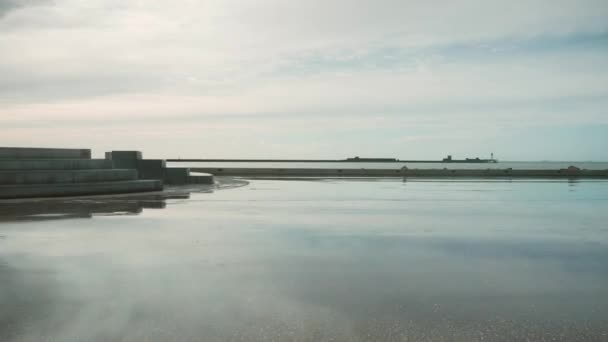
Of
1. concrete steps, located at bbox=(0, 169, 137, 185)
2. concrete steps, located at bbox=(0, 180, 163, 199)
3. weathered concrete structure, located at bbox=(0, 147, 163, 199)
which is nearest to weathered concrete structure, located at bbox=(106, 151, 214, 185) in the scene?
weathered concrete structure, located at bbox=(0, 147, 163, 199)

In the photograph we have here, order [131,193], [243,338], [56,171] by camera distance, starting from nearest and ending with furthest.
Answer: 1. [243,338]
2. [56,171]
3. [131,193]

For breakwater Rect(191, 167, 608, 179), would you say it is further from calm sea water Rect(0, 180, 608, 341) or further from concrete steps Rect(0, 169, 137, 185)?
calm sea water Rect(0, 180, 608, 341)

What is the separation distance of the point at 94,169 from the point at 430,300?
874 inches

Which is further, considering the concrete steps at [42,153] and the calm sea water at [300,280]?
the concrete steps at [42,153]

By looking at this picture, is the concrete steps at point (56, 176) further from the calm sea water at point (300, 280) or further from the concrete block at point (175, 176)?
the calm sea water at point (300, 280)

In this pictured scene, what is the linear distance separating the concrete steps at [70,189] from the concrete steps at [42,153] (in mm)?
2133

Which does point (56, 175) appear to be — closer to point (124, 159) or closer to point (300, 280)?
point (124, 159)

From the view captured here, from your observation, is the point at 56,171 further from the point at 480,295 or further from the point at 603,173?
the point at 603,173

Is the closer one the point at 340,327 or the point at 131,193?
the point at 340,327

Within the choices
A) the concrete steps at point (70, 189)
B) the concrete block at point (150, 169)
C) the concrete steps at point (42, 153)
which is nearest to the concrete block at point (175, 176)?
the concrete block at point (150, 169)

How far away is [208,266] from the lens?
772cm

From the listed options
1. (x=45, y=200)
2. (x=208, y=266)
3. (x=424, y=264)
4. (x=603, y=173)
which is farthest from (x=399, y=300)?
(x=603, y=173)

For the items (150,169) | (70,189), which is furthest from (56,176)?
(150,169)

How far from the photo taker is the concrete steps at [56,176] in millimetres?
20594
